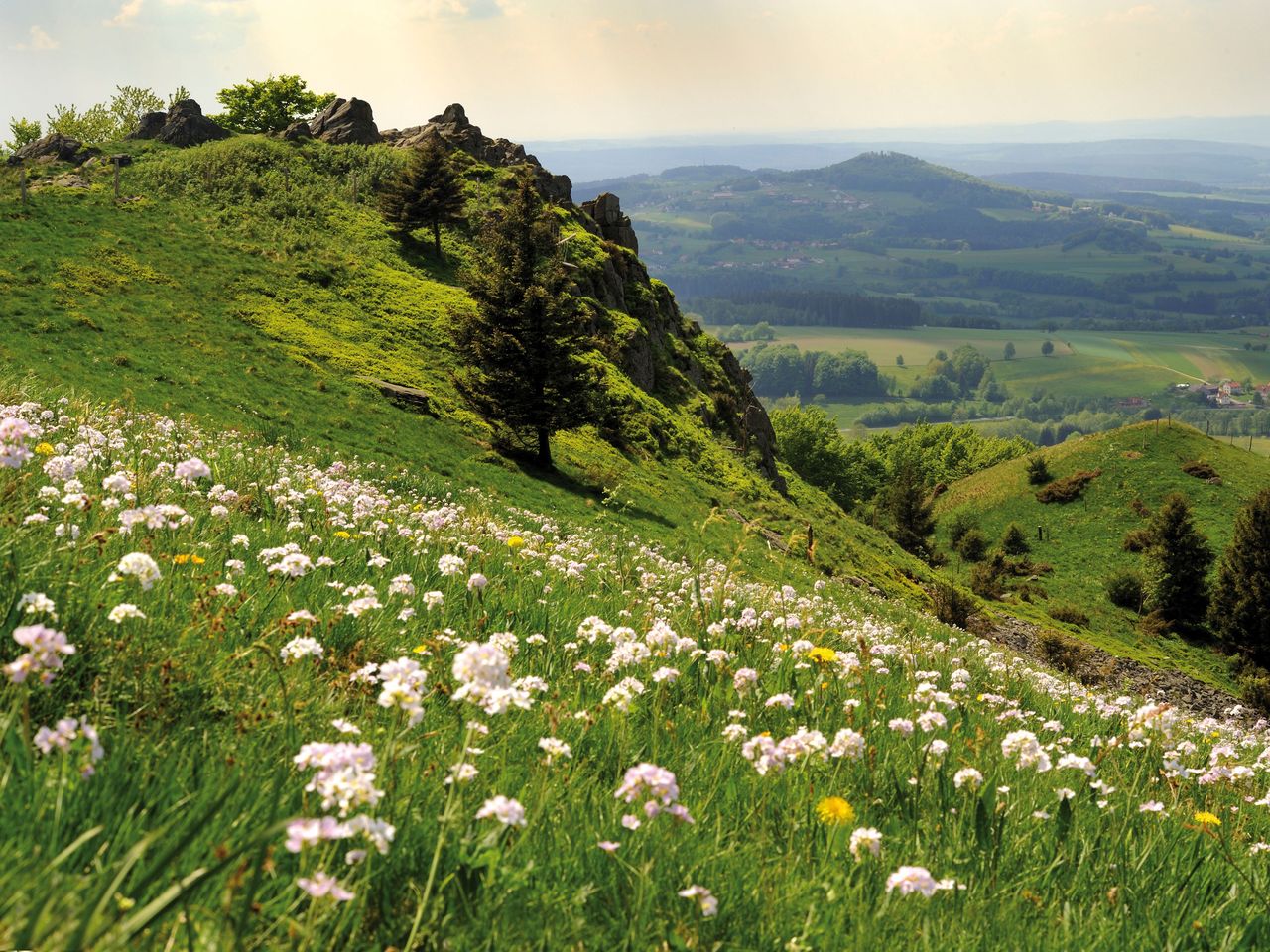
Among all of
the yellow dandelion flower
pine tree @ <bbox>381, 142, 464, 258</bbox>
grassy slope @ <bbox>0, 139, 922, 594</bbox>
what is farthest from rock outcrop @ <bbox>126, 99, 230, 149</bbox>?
the yellow dandelion flower

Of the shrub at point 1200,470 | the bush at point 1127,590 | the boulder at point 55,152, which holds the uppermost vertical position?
the boulder at point 55,152

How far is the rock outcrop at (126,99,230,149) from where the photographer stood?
6981 cm

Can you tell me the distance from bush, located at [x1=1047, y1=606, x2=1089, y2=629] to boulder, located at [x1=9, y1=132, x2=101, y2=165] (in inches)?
3158

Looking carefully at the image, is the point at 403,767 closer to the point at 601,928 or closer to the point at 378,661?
the point at 601,928

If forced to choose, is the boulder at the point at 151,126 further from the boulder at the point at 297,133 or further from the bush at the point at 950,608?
the bush at the point at 950,608

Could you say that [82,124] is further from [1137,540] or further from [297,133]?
[1137,540]

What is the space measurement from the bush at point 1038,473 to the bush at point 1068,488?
1988 millimetres

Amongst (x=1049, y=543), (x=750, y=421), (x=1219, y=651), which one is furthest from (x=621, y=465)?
(x=1049, y=543)

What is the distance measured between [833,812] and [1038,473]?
92.7 meters

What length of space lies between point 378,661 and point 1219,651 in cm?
6967

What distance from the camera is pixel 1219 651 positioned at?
2263 inches

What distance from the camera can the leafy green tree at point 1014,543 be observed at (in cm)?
7525

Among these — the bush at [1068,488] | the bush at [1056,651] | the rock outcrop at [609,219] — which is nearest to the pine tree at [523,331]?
the bush at [1056,651]

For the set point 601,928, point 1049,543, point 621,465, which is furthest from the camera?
point 1049,543
